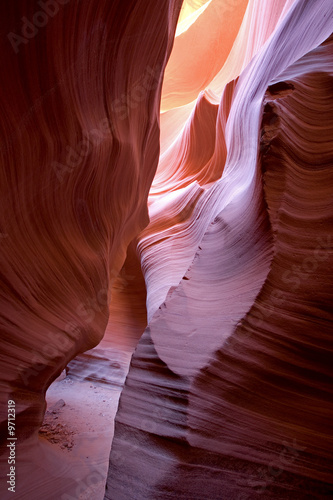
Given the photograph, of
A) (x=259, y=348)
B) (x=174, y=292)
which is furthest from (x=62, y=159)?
(x=259, y=348)

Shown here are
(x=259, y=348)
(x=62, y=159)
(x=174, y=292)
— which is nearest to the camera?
(x=259, y=348)

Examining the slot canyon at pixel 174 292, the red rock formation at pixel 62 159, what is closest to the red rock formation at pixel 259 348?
the slot canyon at pixel 174 292

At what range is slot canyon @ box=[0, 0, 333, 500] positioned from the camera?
1.77 meters

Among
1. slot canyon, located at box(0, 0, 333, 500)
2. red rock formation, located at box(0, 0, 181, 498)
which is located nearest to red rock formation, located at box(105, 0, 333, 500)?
slot canyon, located at box(0, 0, 333, 500)

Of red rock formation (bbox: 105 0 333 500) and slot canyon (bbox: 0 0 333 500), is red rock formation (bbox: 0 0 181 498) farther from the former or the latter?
red rock formation (bbox: 105 0 333 500)

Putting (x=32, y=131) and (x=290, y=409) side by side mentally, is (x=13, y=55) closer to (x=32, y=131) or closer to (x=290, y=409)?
(x=32, y=131)

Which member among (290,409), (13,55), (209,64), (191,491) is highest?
(209,64)

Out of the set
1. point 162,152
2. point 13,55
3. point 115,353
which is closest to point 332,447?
point 13,55

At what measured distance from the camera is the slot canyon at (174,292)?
5.81ft

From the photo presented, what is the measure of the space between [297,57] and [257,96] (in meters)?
0.61

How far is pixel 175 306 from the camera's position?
8.07 feet

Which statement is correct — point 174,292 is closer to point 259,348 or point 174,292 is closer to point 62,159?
point 259,348

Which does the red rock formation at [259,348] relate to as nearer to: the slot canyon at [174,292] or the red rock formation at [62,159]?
the slot canyon at [174,292]

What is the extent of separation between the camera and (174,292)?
2572 mm
